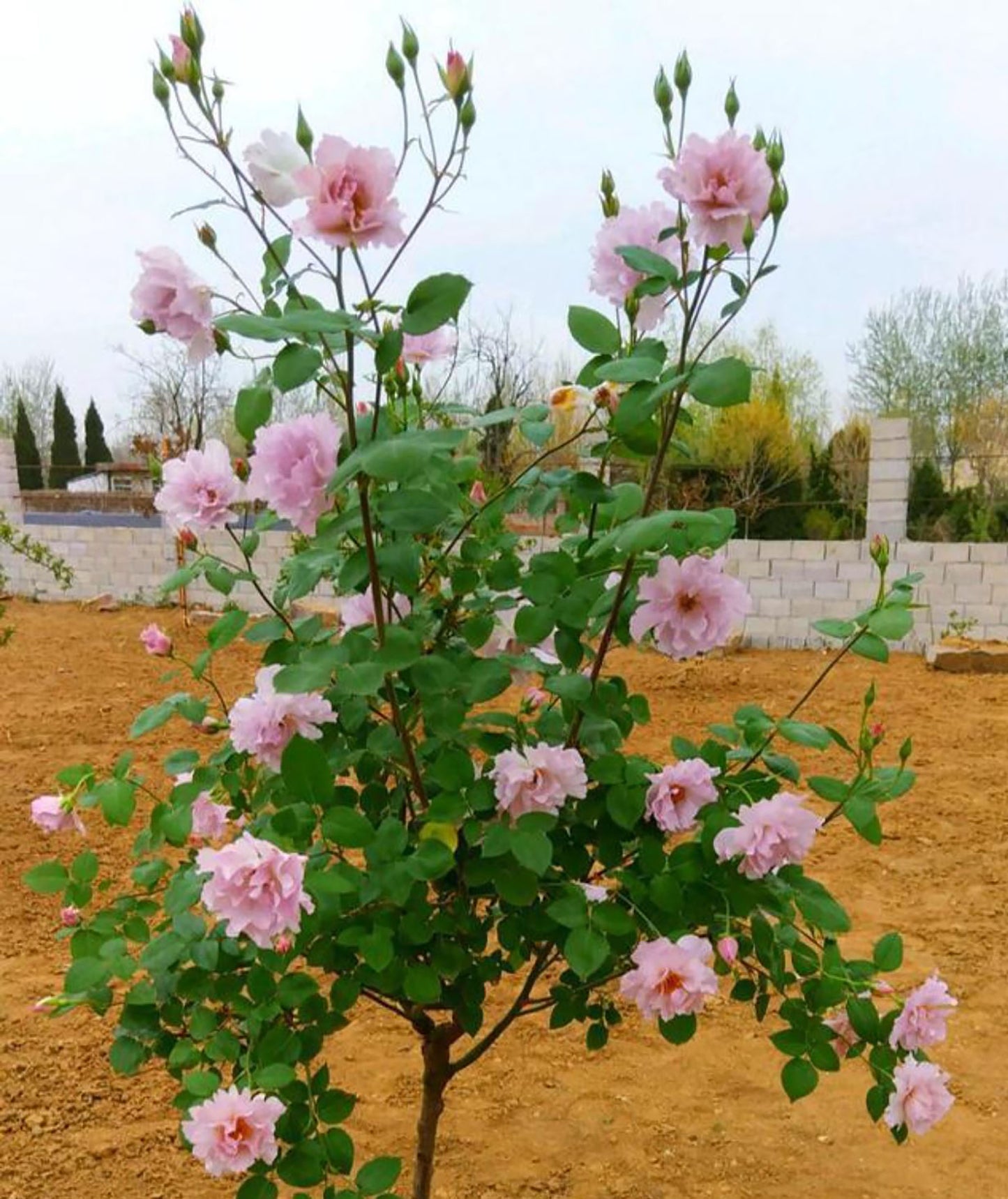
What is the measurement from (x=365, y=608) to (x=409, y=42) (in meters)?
0.62

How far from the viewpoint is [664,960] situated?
42.4 inches

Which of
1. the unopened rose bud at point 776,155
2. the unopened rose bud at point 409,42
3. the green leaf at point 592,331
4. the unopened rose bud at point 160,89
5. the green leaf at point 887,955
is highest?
the unopened rose bud at point 409,42

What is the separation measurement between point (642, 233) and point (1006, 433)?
18.6 meters

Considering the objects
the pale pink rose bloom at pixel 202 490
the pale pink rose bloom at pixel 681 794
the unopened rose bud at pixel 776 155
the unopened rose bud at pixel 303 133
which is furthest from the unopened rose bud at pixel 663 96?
the pale pink rose bloom at pixel 681 794

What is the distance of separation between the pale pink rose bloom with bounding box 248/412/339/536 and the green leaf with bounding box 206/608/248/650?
297 mm

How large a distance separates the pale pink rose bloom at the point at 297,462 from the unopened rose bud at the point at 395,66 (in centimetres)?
35

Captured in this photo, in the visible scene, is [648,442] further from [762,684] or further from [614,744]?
[762,684]

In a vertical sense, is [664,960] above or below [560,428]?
Answer: below

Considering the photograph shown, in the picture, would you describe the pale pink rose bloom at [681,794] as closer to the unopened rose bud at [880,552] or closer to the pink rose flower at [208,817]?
the unopened rose bud at [880,552]

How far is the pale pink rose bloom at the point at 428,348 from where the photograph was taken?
1243 mm

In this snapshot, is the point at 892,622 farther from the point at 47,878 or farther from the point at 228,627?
the point at 47,878

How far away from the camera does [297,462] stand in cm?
94

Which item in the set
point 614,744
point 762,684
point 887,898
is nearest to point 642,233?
point 614,744

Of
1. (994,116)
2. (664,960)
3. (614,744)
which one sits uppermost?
(994,116)
